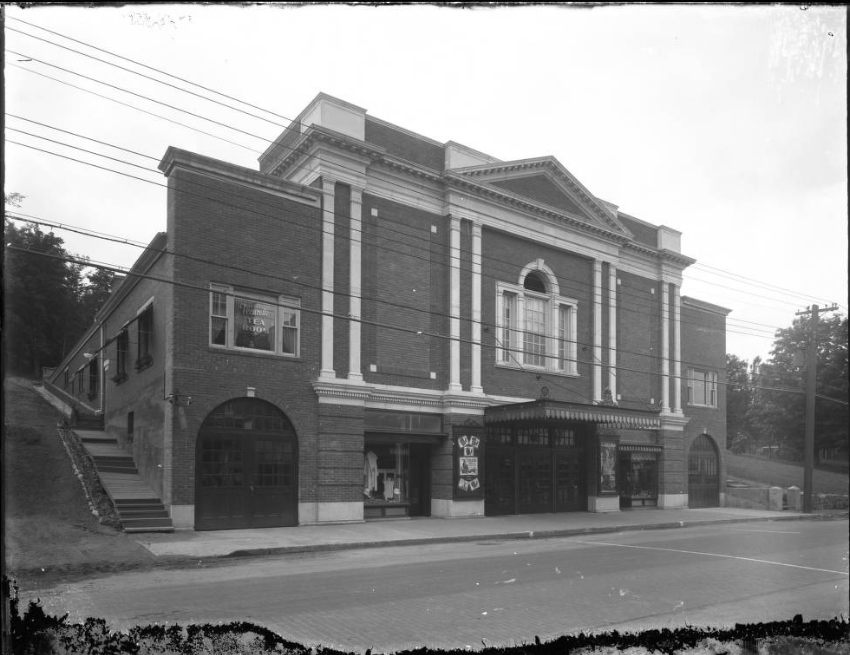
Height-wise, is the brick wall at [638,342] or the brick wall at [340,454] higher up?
the brick wall at [638,342]

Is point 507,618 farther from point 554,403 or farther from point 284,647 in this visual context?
point 554,403

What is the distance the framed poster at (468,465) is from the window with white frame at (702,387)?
46.2 feet

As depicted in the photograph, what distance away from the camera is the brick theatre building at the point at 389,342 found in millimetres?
18922

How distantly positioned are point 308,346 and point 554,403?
823cm

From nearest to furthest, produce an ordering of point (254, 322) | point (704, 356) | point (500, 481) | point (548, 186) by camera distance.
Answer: point (254, 322) < point (500, 481) < point (548, 186) < point (704, 356)

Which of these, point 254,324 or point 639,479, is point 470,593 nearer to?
point 254,324

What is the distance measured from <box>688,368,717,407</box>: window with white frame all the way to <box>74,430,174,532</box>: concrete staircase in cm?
2449

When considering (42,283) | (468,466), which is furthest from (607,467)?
(42,283)

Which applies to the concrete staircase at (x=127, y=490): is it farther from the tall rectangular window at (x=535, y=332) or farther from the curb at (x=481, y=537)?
the tall rectangular window at (x=535, y=332)

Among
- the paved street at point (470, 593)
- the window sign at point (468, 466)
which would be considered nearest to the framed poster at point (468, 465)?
the window sign at point (468, 466)

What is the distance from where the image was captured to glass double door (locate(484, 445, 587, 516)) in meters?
25.2

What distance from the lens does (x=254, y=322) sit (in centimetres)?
1975

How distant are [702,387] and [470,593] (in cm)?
2793

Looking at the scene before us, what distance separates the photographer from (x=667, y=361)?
106 ft
